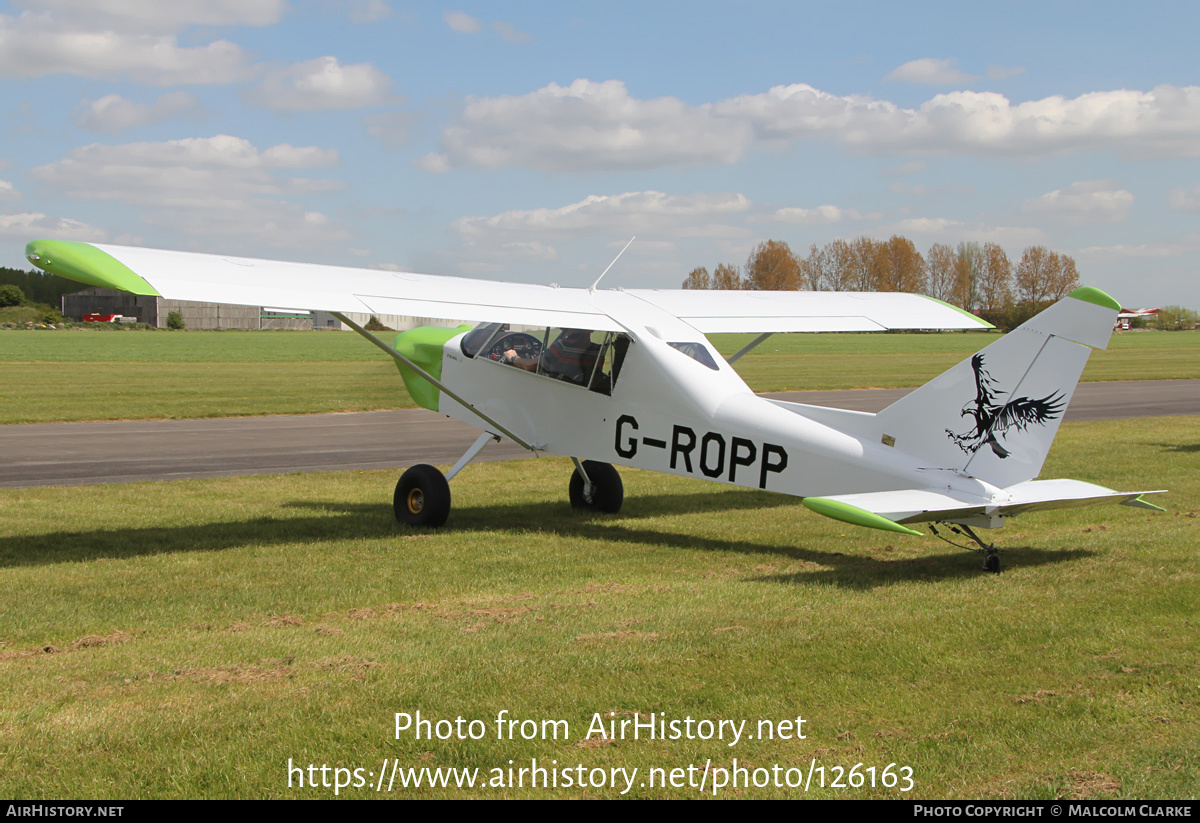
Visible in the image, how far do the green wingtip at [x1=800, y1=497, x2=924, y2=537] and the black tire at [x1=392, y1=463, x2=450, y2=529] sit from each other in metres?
4.34

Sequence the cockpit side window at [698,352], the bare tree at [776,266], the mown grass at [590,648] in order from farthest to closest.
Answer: the bare tree at [776,266] < the cockpit side window at [698,352] < the mown grass at [590,648]

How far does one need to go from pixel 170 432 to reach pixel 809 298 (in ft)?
40.5

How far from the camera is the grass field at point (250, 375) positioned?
77.6 ft

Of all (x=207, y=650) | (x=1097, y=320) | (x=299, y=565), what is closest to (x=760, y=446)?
(x=1097, y=320)

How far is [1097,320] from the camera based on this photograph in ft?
23.3

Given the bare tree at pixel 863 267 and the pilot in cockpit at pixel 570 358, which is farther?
the bare tree at pixel 863 267

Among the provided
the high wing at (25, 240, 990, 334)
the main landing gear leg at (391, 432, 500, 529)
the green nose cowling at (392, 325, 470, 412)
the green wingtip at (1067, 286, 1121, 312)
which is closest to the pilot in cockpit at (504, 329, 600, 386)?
the high wing at (25, 240, 990, 334)

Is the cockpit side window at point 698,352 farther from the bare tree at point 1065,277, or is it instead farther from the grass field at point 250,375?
the bare tree at point 1065,277

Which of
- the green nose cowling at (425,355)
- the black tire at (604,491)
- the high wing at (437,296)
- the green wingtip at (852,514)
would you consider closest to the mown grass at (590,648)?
the green wingtip at (852,514)

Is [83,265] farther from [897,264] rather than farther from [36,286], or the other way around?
[36,286]

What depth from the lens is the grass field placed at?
2364cm

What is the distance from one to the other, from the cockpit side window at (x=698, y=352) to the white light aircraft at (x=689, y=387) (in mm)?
21
